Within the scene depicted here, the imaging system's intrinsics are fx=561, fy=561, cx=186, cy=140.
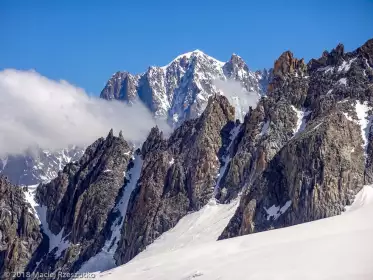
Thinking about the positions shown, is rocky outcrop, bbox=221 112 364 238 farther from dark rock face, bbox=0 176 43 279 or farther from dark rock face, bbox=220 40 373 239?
dark rock face, bbox=0 176 43 279

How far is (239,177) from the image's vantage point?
101500mm

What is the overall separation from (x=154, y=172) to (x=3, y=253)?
49.1 metres

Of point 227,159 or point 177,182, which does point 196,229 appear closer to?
point 177,182

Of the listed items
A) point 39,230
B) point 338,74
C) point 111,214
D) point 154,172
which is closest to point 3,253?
point 39,230

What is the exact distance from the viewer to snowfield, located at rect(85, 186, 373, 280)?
112 feet

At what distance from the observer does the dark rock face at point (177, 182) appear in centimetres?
10669

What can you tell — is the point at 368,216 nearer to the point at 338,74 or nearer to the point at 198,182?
the point at 338,74

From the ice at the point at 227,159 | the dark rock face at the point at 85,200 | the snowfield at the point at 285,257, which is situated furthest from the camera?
the dark rock face at the point at 85,200

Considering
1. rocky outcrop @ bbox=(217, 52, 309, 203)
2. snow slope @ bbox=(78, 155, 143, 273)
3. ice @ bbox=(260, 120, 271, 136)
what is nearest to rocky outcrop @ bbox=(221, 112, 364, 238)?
rocky outcrop @ bbox=(217, 52, 309, 203)

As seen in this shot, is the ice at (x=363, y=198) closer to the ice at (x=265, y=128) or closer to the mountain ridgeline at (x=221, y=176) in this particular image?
the mountain ridgeline at (x=221, y=176)

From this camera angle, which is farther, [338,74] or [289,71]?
[289,71]

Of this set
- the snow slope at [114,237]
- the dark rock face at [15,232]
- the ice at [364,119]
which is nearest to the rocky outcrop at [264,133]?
the ice at [364,119]

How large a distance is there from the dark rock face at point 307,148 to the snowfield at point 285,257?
71.9ft

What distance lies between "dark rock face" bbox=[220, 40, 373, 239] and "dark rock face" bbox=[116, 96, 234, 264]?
5658 mm
